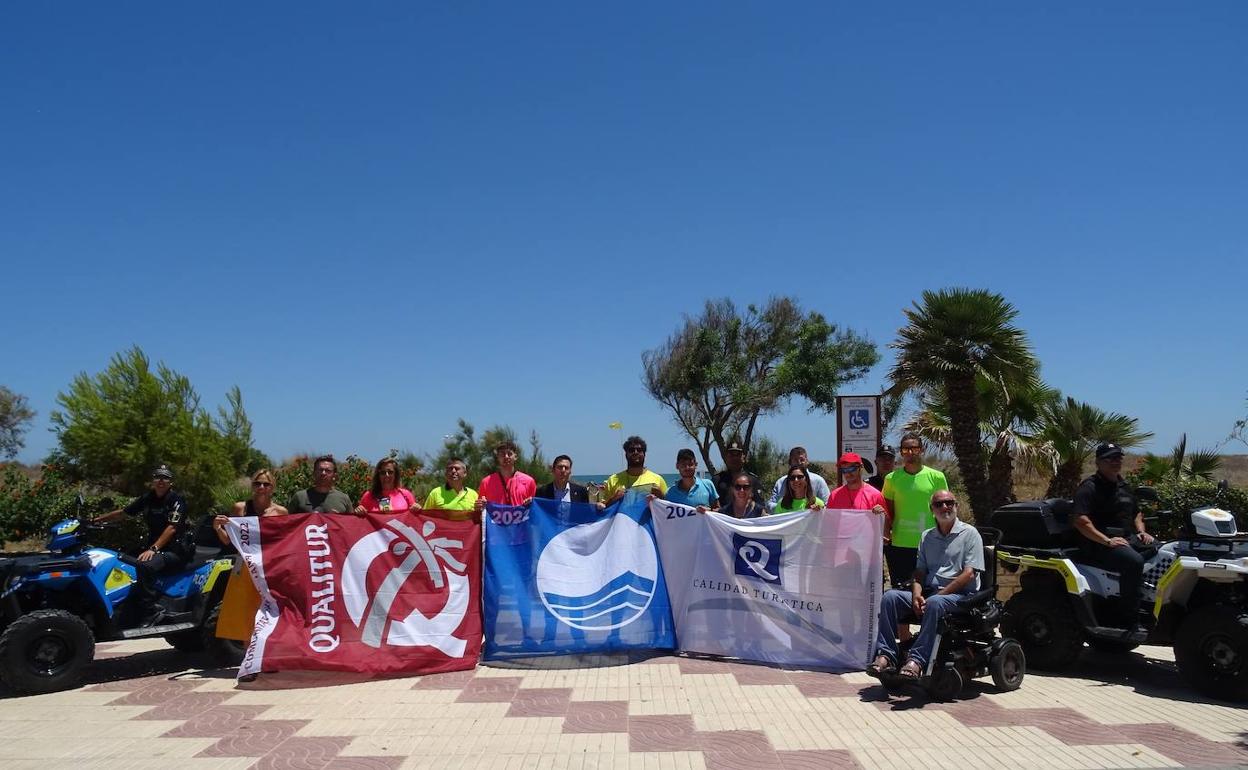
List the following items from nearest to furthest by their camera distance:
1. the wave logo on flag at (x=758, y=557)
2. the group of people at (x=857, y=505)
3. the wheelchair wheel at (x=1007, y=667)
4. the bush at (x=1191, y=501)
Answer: the wheelchair wheel at (x=1007, y=667)
the group of people at (x=857, y=505)
the wave logo on flag at (x=758, y=557)
the bush at (x=1191, y=501)

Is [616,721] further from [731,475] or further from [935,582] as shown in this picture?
[731,475]

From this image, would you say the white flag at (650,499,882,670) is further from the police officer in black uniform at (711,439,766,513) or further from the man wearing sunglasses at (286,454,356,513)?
the man wearing sunglasses at (286,454,356,513)

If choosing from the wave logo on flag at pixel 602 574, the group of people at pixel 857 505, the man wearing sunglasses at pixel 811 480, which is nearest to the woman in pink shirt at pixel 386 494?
the group of people at pixel 857 505

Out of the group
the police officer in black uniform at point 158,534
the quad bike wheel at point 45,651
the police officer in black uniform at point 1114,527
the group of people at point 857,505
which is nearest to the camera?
the group of people at point 857,505

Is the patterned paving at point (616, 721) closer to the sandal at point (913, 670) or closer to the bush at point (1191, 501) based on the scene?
the sandal at point (913, 670)

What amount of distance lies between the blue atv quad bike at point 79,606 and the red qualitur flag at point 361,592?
0.72 meters

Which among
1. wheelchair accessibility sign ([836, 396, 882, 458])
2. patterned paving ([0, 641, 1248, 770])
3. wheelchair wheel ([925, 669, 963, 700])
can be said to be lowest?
patterned paving ([0, 641, 1248, 770])

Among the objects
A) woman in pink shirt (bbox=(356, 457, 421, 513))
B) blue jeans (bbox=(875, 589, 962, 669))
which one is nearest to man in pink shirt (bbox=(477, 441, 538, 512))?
woman in pink shirt (bbox=(356, 457, 421, 513))

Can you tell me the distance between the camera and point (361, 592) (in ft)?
24.7

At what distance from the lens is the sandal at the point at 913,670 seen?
242 inches

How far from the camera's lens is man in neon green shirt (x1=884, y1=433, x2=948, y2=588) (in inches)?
303

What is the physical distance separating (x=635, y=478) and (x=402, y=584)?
8.06 feet

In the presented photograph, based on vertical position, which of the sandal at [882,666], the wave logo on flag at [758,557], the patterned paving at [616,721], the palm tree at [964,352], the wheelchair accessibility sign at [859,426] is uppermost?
the palm tree at [964,352]

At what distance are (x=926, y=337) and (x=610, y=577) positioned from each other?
375 inches
